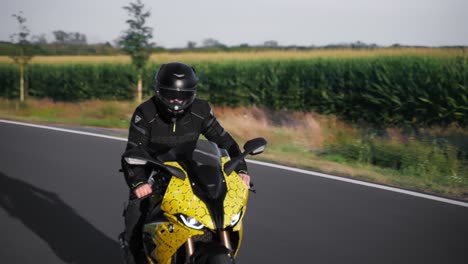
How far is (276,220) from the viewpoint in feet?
23.2

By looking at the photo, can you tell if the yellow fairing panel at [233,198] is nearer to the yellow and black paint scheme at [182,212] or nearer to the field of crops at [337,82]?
the yellow and black paint scheme at [182,212]

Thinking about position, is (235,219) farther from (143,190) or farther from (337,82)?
(337,82)

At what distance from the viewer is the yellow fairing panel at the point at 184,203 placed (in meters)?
3.46

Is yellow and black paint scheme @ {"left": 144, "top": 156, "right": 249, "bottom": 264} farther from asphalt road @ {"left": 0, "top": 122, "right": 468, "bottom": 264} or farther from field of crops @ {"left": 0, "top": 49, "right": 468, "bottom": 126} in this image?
field of crops @ {"left": 0, "top": 49, "right": 468, "bottom": 126}

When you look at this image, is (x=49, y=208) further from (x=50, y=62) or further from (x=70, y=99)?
(x=50, y=62)

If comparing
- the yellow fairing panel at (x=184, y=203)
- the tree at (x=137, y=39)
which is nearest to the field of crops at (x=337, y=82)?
the tree at (x=137, y=39)

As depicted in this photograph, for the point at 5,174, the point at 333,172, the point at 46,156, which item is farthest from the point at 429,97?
the point at 5,174

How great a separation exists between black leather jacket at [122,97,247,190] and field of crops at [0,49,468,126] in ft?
48.7

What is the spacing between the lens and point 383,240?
6.25m

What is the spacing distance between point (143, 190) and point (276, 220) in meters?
3.42

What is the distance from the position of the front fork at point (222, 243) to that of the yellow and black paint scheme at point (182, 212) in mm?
30

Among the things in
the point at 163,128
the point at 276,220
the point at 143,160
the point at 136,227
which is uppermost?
the point at 163,128

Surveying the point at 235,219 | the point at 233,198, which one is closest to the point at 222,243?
the point at 235,219

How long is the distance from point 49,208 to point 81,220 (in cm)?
89
